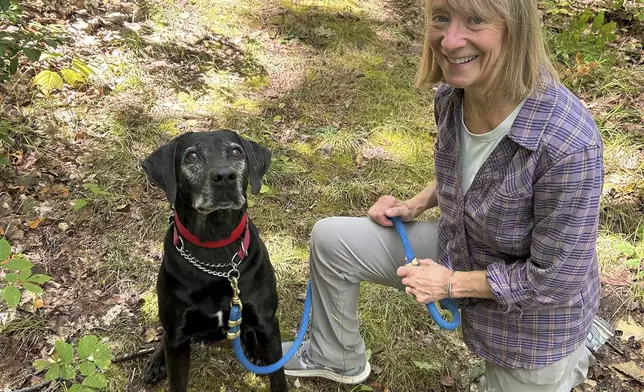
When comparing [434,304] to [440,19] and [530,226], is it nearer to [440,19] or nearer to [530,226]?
[530,226]

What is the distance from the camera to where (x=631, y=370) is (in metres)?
2.99

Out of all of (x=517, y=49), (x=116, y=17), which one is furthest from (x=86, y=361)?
(x=116, y=17)

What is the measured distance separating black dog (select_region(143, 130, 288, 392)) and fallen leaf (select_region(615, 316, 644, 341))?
2.11 meters

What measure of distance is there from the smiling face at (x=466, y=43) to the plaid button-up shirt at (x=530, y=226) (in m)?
0.20

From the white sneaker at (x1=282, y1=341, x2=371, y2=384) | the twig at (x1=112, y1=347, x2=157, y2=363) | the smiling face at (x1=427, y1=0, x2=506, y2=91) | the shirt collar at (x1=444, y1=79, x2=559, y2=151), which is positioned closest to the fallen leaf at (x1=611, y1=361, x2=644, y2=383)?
the white sneaker at (x1=282, y1=341, x2=371, y2=384)

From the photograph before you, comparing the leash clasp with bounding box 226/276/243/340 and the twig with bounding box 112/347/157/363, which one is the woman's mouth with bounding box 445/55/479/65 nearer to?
the leash clasp with bounding box 226/276/243/340

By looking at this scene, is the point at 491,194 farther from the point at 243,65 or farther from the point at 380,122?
the point at 243,65

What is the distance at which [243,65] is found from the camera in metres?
5.53

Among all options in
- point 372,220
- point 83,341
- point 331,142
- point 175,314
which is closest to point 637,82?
Result: point 331,142

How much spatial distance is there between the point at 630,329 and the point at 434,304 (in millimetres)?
1543

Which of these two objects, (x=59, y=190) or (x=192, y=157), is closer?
(x=192, y=157)

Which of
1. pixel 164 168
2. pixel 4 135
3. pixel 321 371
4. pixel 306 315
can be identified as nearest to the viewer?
pixel 164 168

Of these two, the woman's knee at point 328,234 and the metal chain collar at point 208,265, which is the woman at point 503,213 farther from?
the metal chain collar at point 208,265

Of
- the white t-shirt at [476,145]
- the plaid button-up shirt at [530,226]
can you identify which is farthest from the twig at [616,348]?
the white t-shirt at [476,145]
